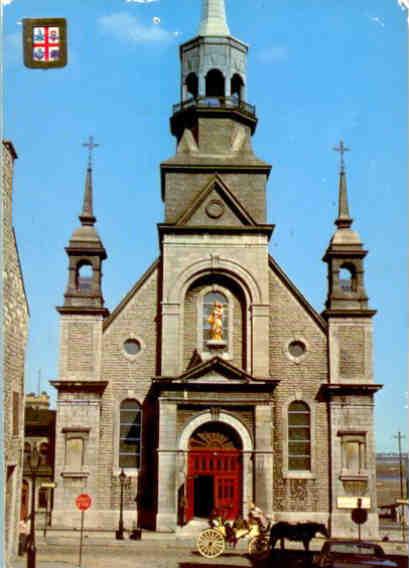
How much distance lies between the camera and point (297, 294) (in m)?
37.9

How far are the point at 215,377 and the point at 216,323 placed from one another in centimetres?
255

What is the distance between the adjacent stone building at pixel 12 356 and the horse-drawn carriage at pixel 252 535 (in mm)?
5954

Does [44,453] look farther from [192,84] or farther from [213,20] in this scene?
[213,20]

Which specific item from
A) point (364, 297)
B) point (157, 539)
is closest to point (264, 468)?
point (157, 539)

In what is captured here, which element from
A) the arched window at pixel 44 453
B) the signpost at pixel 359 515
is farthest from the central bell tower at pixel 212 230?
the arched window at pixel 44 453

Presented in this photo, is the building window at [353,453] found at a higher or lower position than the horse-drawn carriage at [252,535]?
higher

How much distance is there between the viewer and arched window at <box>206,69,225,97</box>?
40.5 metres

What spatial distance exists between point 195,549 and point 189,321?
10.8 m

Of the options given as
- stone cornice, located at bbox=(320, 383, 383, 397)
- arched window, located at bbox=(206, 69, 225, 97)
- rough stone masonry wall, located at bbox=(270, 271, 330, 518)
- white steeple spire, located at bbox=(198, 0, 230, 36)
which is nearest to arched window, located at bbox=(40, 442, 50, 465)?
rough stone masonry wall, located at bbox=(270, 271, 330, 518)

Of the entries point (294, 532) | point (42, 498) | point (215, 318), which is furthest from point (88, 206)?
point (294, 532)

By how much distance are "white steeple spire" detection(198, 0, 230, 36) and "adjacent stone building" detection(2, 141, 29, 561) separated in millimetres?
20717

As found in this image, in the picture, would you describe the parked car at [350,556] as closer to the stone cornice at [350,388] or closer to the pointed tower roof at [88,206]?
the stone cornice at [350,388]

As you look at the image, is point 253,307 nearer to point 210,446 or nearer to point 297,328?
point 297,328

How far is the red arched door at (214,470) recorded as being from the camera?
34.5 metres
